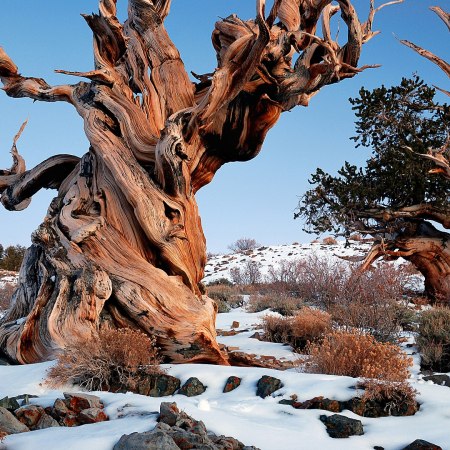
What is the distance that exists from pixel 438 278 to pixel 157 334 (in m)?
11.0

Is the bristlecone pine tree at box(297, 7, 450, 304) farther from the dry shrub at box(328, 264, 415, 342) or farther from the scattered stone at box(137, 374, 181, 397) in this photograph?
the scattered stone at box(137, 374, 181, 397)

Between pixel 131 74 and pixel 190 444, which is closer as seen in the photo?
pixel 190 444

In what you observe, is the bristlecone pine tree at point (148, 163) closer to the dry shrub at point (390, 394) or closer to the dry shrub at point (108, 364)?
the dry shrub at point (108, 364)

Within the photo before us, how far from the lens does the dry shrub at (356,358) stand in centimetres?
558

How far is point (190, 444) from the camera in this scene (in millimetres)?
3643

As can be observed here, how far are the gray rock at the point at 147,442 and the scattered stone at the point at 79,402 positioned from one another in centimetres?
106

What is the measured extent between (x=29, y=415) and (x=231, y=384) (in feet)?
6.47

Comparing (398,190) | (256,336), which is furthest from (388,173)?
(256,336)

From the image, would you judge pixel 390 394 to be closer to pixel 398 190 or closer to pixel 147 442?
pixel 147 442

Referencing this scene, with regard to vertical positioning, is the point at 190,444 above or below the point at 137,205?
below

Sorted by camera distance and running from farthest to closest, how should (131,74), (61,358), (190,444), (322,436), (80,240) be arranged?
(131,74), (80,240), (61,358), (322,436), (190,444)

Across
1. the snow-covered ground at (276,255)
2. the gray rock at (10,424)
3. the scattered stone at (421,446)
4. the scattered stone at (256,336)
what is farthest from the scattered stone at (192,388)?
the snow-covered ground at (276,255)

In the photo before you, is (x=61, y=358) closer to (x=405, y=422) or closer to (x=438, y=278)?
(x=405, y=422)

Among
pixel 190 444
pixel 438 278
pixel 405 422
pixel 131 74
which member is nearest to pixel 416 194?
pixel 438 278
